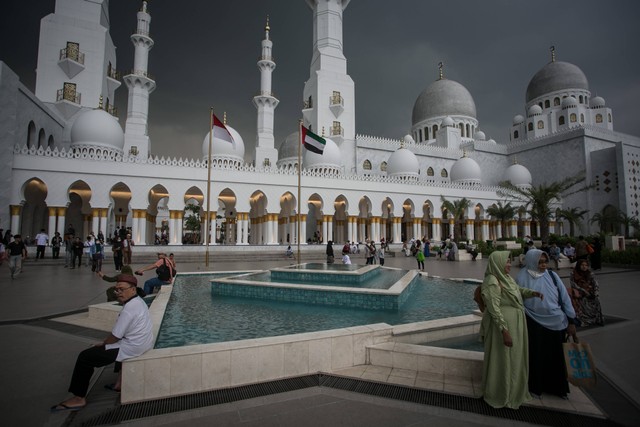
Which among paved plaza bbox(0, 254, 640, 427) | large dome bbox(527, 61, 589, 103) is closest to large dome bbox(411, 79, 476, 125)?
large dome bbox(527, 61, 589, 103)

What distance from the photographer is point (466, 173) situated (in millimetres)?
33125

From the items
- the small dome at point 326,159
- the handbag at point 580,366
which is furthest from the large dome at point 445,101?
the handbag at point 580,366

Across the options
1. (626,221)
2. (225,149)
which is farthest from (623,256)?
(225,149)

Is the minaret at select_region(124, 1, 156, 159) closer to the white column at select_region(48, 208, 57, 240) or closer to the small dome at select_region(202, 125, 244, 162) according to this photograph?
the small dome at select_region(202, 125, 244, 162)

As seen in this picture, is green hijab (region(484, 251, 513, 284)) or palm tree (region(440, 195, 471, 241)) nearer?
green hijab (region(484, 251, 513, 284))

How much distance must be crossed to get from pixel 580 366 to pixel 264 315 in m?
4.39

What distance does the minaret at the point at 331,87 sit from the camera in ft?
97.7

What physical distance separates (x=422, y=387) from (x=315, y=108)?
2873 centimetres

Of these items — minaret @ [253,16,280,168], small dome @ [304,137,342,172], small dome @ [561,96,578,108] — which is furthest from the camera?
small dome @ [561,96,578,108]

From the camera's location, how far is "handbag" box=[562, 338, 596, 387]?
9.11 ft

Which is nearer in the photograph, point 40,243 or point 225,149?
point 40,243

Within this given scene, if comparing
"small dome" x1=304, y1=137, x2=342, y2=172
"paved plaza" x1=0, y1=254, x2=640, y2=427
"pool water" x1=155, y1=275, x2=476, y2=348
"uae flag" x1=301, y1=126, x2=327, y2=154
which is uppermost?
"small dome" x1=304, y1=137, x2=342, y2=172

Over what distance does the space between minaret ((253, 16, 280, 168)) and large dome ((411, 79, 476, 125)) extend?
20.6 meters

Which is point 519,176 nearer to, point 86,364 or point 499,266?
point 499,266
